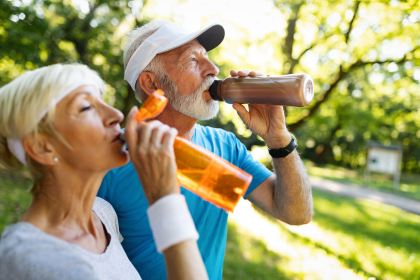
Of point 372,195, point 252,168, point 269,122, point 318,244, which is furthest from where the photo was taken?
point 372,195

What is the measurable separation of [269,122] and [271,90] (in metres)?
0.42

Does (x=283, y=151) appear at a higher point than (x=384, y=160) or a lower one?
higher

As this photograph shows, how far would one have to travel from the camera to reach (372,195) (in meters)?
13.0

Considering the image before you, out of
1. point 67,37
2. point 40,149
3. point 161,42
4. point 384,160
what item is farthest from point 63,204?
point 384,160

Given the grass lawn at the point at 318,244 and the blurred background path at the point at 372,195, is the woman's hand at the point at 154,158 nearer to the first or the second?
the grass lawn at the point at 318,244

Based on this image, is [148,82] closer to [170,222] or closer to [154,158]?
[154,158]

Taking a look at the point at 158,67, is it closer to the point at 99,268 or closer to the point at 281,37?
the point at 99,268

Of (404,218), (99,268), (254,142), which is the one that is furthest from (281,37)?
(99,268)

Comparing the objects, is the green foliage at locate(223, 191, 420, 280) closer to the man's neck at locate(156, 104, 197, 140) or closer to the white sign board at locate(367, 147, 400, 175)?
the man's neck at locate(156, 104, 197, 140)

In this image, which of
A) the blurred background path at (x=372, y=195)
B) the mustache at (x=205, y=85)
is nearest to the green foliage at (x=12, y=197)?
the mustache at (x=205, y=85)

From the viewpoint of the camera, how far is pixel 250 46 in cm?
910

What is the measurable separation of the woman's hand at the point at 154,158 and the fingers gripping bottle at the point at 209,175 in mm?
257

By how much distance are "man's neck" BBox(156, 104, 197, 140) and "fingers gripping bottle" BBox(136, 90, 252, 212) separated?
0.59m

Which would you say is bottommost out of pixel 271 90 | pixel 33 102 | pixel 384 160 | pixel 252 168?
pixel 384 160
